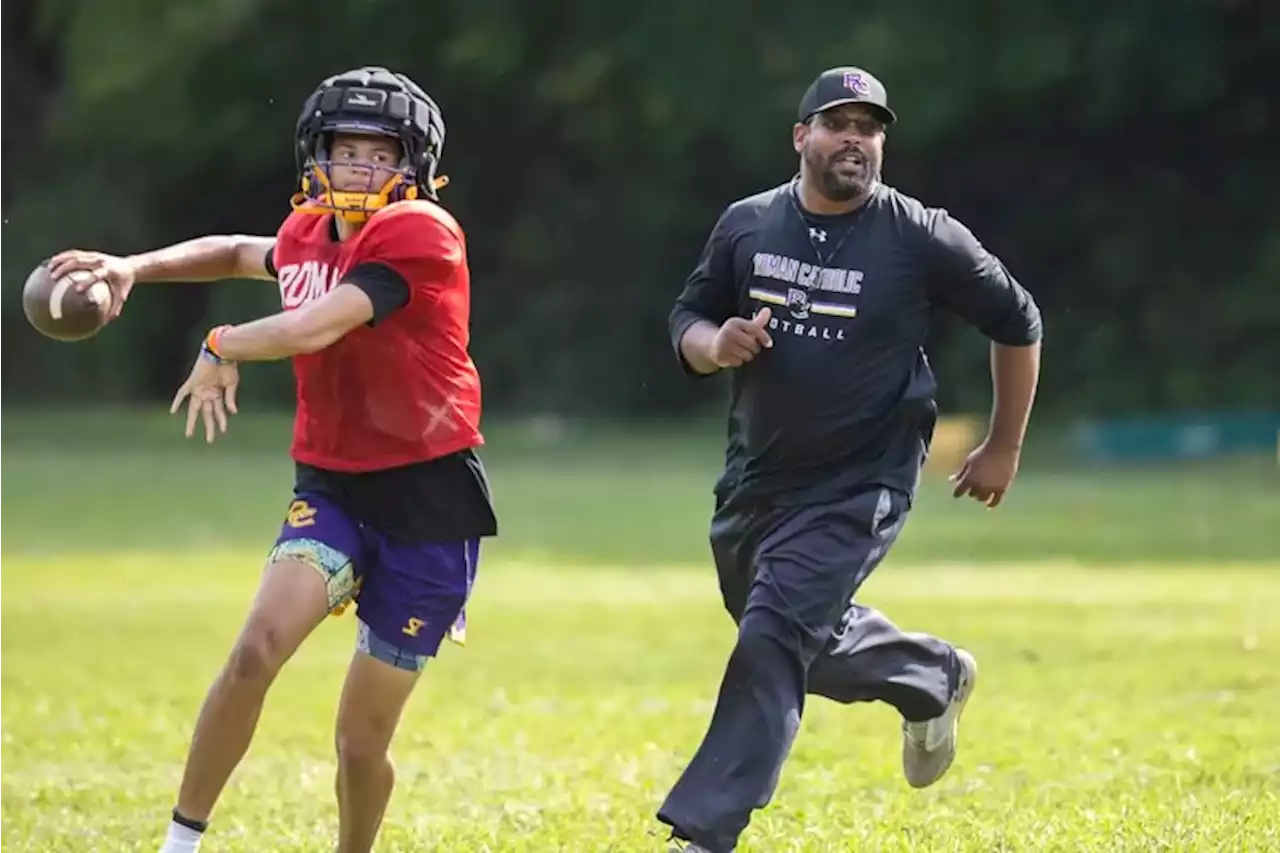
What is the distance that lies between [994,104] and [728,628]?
2105 cm

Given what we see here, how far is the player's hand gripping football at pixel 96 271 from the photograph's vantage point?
6301 millimetres

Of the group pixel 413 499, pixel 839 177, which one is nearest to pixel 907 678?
pixel 839 177

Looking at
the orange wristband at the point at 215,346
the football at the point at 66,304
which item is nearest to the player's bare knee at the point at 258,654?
the orange wristband at the point at 215,346

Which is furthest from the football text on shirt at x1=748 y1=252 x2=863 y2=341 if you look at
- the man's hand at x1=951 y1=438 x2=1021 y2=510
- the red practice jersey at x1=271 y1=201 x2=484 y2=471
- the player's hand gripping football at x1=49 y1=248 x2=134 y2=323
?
the player's hand gripping football at x1=49 y1=248 x2=134 y2=323

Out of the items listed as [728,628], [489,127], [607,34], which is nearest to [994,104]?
[607,34]

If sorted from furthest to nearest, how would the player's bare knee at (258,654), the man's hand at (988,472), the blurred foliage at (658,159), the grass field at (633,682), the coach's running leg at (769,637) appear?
the blurred foliage at (658,159) < the grass field at (633,682) < the man's hand at (988,472) < the coach's running leg at (769,637) < the player's bare knee at (258,654)

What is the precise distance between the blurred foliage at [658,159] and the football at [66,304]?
2636 cm

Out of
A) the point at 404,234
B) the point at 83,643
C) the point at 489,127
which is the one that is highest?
the point at 489,127

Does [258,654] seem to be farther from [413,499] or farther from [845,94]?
[845,94]

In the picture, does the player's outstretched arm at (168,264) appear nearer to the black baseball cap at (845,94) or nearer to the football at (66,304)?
the football at (66,304)

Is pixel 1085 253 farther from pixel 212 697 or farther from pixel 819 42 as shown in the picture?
pixel 212 697

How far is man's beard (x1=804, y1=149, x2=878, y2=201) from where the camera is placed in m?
6.34

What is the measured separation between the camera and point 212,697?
234 inches

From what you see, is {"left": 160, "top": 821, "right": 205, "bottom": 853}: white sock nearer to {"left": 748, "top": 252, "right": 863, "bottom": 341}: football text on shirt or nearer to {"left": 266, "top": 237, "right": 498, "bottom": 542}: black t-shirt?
{"left": 266, "top": 237, "right": 498, "bottom": 542}: black t-shirt
